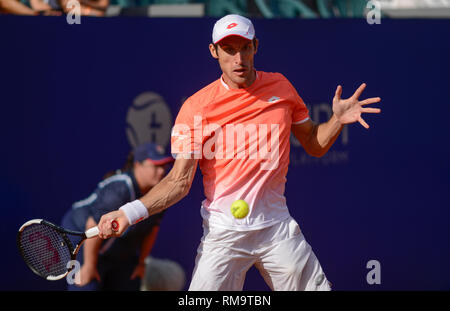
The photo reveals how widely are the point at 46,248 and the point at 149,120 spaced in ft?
6.56

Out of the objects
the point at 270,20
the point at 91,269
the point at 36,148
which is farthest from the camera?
the point at 270,20

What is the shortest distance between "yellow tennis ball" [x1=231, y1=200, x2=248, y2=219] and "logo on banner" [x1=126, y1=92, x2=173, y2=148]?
6.93 feet

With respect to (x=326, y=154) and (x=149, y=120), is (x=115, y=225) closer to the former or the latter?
(x=149, y=120)

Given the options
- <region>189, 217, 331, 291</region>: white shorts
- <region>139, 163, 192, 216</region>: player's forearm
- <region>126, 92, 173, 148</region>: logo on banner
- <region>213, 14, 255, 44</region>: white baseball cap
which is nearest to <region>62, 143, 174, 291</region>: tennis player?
<region>126, 92, 173, 148</region>: logo on banner

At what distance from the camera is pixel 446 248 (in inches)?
227

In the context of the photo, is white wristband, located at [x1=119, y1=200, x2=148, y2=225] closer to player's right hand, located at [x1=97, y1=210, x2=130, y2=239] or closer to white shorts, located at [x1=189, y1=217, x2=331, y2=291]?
player's right hand, located at [x1=97, y1=210, x2=130, y2=239]

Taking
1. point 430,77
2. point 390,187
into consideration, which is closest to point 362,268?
point 390,187

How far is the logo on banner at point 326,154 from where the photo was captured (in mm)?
5535

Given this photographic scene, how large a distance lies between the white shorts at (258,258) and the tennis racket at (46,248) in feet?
2.29

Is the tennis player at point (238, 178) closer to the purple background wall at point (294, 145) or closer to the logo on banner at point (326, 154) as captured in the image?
the purple background wall at point (294, 145)

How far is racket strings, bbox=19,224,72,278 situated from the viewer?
3.45m

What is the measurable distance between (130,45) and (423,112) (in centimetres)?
260
